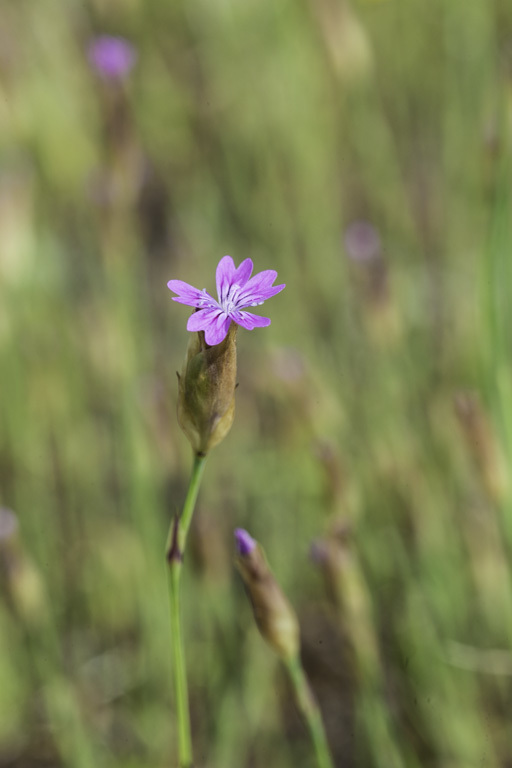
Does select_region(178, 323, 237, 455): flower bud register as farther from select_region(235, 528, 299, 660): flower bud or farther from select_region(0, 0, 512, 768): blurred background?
select_region(0, 0, 512, 768): blurred background

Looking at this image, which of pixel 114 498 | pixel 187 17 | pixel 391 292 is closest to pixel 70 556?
pixel 114 498

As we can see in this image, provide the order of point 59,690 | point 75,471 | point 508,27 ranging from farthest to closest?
point 508,27
point 75,471
point 59,690

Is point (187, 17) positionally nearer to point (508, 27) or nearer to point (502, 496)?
point (508, 27)

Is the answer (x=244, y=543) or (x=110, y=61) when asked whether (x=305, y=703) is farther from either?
(x=110, y=61)

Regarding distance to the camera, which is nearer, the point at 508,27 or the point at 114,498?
the point at 114,498

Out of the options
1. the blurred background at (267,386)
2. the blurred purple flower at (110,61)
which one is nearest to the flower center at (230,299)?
the blurred background at (267,386)

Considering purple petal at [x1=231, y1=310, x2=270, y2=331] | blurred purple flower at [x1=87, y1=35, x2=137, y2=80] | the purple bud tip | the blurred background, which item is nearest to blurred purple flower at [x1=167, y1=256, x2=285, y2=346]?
purple petal at [x1=231, y1=310, x2=270, y2=331]
